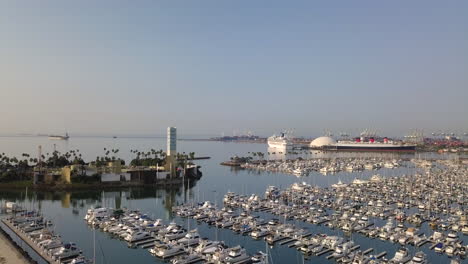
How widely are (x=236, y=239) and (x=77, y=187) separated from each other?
2669 centimetres

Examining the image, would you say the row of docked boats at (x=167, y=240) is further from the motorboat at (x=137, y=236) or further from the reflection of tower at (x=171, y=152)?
the reflection of tower at (x=171, y=152)

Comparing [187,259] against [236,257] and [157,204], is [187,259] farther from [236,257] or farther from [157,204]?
[157,204]

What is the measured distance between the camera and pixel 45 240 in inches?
862

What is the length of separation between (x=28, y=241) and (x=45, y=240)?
1.42m

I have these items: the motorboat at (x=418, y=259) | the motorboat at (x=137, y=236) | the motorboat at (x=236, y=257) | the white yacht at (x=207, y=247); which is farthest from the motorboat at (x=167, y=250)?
the motorboat at (x=418, y=259)

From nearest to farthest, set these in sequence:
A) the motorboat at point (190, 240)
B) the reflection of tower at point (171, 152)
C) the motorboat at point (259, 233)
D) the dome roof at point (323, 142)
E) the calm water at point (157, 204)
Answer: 1. the calm water at point (157, 204)
2. the motorboat at point (190, 240)
3. the motorboat at point (259, 233)
4. the reflection of tower at point (171, 152)
5. the dome roof at point (323, 142)

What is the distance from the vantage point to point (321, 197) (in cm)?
3778

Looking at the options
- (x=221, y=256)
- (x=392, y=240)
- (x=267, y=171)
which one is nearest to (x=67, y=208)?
(x=221, y=256)

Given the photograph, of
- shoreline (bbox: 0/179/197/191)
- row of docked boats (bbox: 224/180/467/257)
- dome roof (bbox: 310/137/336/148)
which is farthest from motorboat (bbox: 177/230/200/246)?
dome roof (bbox: 310/137/336/148)

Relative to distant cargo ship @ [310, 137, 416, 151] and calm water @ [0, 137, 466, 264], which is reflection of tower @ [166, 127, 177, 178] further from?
distant cargo ship @ [310, 137, 416, 151]

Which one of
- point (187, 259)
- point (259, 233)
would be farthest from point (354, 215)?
point (187, 259)

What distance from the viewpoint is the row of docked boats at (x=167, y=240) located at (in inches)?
792

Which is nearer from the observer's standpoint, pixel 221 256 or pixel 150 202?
pixel 221 256

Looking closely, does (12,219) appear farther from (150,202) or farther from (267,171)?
(267,171)
